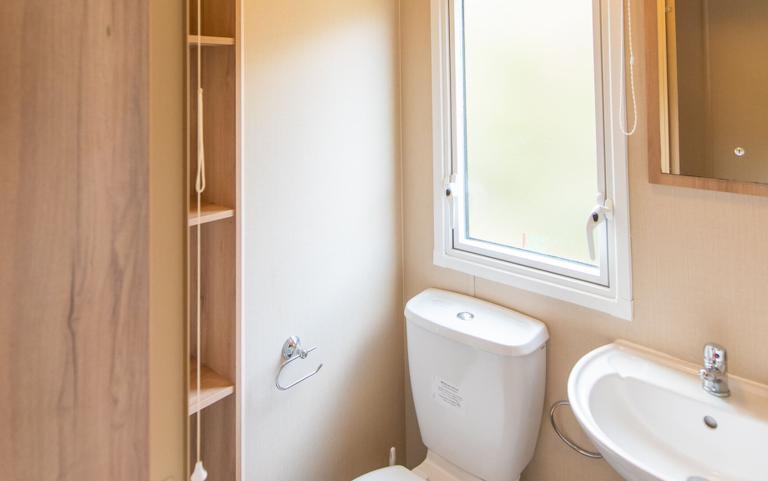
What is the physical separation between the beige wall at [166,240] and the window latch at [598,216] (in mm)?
1112

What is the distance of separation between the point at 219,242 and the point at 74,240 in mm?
806

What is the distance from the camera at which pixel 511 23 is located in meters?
1.48

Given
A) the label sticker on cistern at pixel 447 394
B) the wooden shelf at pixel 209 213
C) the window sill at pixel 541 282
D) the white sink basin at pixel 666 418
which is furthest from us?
the label sticker on cistern at pixel 447 394

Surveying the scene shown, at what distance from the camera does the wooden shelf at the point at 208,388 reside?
3.67 ft

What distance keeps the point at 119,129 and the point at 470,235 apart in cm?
136

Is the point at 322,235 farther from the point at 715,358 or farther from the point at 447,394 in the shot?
the point at 715,358

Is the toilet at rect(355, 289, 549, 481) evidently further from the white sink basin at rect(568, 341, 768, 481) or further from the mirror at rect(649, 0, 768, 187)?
the mirror at rect(649, 0, 768, 187)

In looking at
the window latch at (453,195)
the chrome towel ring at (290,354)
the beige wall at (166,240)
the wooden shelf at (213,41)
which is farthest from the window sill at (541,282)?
the beige wall at (166,240)

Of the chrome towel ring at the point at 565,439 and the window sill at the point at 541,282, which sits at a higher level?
the window sill at the point at 541,282

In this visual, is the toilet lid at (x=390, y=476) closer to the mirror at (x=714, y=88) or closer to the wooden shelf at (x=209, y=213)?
the wooden shelf at (x=209, y=213)

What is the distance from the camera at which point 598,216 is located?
4.22ft

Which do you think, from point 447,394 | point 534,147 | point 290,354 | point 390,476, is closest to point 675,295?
point 534,147

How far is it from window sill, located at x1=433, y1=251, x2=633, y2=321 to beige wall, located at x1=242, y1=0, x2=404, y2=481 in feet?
0.98

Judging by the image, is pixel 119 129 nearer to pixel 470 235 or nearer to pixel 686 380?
pixel 686 380
